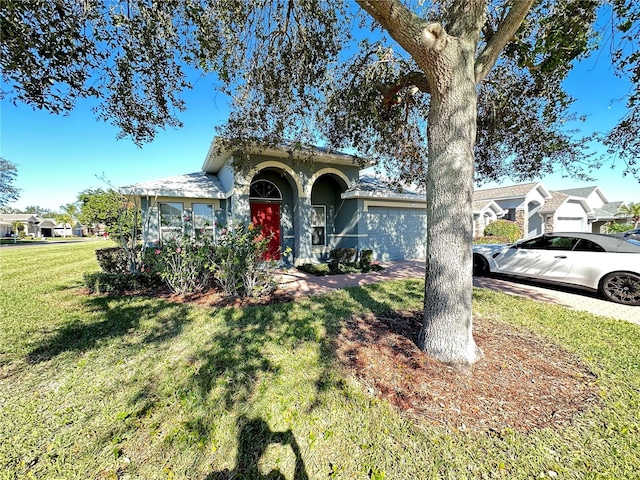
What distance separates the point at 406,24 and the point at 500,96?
13.9 ft

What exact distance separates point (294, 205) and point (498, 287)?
741 centimetres

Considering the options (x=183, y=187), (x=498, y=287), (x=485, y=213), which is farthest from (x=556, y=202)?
(x=183, y=187)

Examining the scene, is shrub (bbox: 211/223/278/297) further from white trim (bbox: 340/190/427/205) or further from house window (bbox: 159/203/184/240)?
white trim (bbox: 340/190/427/205)

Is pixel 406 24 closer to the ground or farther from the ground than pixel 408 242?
farther from the ground

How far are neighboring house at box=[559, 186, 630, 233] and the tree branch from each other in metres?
29.8

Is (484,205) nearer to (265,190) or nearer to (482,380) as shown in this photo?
(265,190)

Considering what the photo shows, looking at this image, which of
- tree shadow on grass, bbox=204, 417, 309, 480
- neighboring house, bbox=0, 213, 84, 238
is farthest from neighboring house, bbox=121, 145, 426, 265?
neighboring house, bbox=0, 213, 84, 238

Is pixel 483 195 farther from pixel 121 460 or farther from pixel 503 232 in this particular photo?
pixel 121 460

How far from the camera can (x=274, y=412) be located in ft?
8.38

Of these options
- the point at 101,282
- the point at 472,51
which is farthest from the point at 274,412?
the point at 101,282

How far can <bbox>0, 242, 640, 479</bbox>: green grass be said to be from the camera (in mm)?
2027

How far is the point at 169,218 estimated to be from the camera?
9922 mm

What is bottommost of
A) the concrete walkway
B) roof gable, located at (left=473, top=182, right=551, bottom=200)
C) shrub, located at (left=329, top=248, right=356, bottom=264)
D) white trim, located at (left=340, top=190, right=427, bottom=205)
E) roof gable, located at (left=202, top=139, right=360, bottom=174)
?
the concrete walkway

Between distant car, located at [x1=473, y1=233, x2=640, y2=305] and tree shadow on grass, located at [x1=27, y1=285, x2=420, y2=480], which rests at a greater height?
distant car, located at [x1=473, y1=233, x2=640, y2=305]
